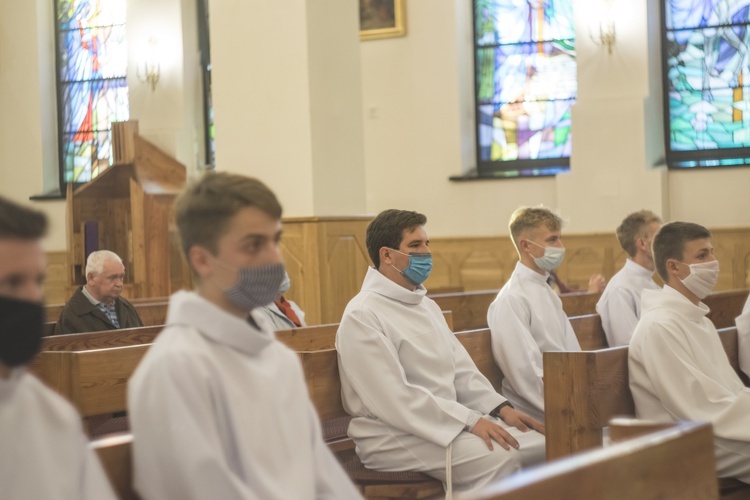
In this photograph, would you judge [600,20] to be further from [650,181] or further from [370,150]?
[370,150]

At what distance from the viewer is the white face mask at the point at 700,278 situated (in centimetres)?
441

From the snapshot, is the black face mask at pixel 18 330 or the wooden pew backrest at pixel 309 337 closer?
Result: the black face mask at pixel 18 330

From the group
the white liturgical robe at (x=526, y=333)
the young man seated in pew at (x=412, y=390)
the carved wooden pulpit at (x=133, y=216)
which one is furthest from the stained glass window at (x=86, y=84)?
the young man seated in pew at (x=412, y=390)

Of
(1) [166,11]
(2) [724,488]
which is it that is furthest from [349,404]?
(1) [166,11]

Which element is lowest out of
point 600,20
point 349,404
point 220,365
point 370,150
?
point 349,404

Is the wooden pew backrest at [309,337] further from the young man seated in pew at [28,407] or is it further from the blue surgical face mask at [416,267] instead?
the young man seated in pew at [28,407]

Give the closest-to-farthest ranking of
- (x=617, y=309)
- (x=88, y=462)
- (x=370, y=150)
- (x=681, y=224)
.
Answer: (x=88, y=462) → (x=681, y=224) → (x=617, y=309) → (x=370, y=150)

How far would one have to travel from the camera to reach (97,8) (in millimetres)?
14148

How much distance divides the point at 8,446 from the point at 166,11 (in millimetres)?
11650

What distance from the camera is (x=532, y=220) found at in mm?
5289

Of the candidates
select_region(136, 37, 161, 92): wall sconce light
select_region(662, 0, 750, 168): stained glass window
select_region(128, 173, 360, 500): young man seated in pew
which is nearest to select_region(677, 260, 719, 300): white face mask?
select_region(128, 173, 360, 500): young man seated in pew

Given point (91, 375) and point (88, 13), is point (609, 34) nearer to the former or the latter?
point (88, 13)

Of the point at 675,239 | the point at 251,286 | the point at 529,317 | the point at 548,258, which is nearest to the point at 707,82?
the point at 548,258

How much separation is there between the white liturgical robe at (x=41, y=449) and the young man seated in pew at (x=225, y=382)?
0.18 metres
